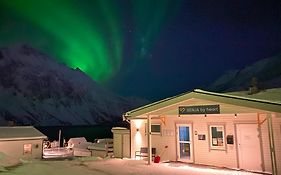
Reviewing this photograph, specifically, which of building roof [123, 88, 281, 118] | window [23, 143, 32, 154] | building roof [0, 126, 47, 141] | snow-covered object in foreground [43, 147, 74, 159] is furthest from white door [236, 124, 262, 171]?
snow-covered object in foreground [43, 147, 74, 159]

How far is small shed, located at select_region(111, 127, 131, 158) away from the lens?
1688cm

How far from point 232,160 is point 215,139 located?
126cm

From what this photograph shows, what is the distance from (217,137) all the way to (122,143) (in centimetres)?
654

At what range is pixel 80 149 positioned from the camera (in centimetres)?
3030

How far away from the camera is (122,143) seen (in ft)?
56.4

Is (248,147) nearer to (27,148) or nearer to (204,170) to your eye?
(204,170)

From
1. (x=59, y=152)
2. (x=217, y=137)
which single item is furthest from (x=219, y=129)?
(x=59, y=152)

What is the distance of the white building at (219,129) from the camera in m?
11.0

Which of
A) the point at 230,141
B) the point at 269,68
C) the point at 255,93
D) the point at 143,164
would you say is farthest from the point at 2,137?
the point at 269,68

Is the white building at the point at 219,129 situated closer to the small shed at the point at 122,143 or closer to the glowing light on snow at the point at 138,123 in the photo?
the glowing light on snow at the point at 138,123

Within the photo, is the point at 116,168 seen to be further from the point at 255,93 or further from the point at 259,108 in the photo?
the point at 255,93

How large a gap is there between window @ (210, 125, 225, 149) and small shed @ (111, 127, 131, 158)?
222 inches

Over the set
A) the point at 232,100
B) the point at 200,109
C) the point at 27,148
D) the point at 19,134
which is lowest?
the point at 27,148

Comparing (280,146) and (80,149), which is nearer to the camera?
(280,146)
